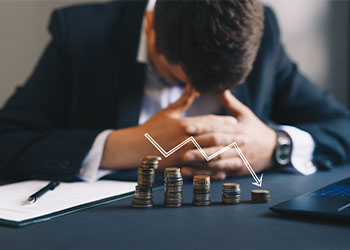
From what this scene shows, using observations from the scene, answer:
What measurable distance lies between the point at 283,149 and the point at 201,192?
1.99ft

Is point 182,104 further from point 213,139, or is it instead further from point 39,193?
point 39,193

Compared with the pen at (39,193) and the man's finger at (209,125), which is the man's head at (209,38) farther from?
the pen at (39,193)

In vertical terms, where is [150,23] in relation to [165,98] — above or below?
above

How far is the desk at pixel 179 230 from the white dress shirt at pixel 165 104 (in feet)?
1.46

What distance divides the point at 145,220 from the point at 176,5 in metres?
0.65

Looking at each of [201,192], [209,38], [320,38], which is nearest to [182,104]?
[209,38]

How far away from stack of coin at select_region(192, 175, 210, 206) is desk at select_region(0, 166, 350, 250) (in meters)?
0.02

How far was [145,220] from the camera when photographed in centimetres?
76

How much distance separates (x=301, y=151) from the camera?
4.75 feet

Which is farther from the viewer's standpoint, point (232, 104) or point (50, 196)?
point (232, 104)

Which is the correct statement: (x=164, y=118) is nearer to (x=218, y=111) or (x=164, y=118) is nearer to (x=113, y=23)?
(x=218, y=111)

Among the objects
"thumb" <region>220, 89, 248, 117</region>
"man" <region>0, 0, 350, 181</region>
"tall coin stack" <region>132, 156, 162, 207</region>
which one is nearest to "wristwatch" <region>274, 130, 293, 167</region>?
"man" <region>0, 0, 350, 181</region>

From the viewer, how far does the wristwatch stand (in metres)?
1.38

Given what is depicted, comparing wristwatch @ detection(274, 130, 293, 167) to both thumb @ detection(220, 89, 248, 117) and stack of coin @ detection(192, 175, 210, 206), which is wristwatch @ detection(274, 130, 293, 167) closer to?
thumb @ detection(220, 89, 248, 117)
